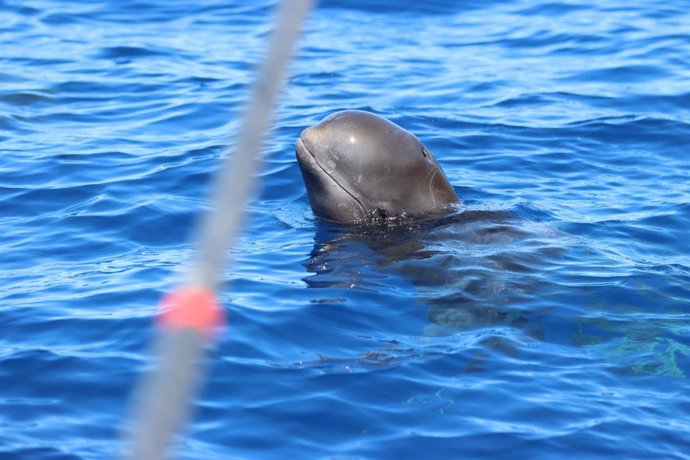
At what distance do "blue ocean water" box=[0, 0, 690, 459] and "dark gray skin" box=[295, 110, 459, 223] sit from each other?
20 centimetres

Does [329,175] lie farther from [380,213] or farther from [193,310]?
[193,310]

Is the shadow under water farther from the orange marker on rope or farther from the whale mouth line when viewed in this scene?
the orange marker on rope

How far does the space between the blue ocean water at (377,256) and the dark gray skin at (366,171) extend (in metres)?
0.20

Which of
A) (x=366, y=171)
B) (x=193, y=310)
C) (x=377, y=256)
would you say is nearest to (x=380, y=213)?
(x=366, y=171)

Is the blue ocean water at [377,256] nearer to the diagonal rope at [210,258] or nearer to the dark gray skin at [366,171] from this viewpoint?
the dark gray skin at [366,171]

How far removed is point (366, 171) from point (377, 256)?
2.19ft

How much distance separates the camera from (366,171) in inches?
288

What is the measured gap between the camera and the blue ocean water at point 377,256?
16.0 feet

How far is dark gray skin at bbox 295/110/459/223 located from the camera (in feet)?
23.8

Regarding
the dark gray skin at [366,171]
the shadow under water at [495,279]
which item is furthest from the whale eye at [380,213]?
the shadow under water at [495,279]

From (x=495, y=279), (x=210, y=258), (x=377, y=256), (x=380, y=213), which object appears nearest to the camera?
(x=210, y=258)

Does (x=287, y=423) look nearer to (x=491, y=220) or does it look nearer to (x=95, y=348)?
(x=95, y=348)

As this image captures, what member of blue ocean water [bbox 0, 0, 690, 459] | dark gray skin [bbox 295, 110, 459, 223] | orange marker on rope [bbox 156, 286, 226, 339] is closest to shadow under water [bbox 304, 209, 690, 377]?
blue ocean water [bbox 0, 0, 690, 459]

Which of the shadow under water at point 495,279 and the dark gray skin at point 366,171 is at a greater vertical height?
the dark gray skin at point 366,171
